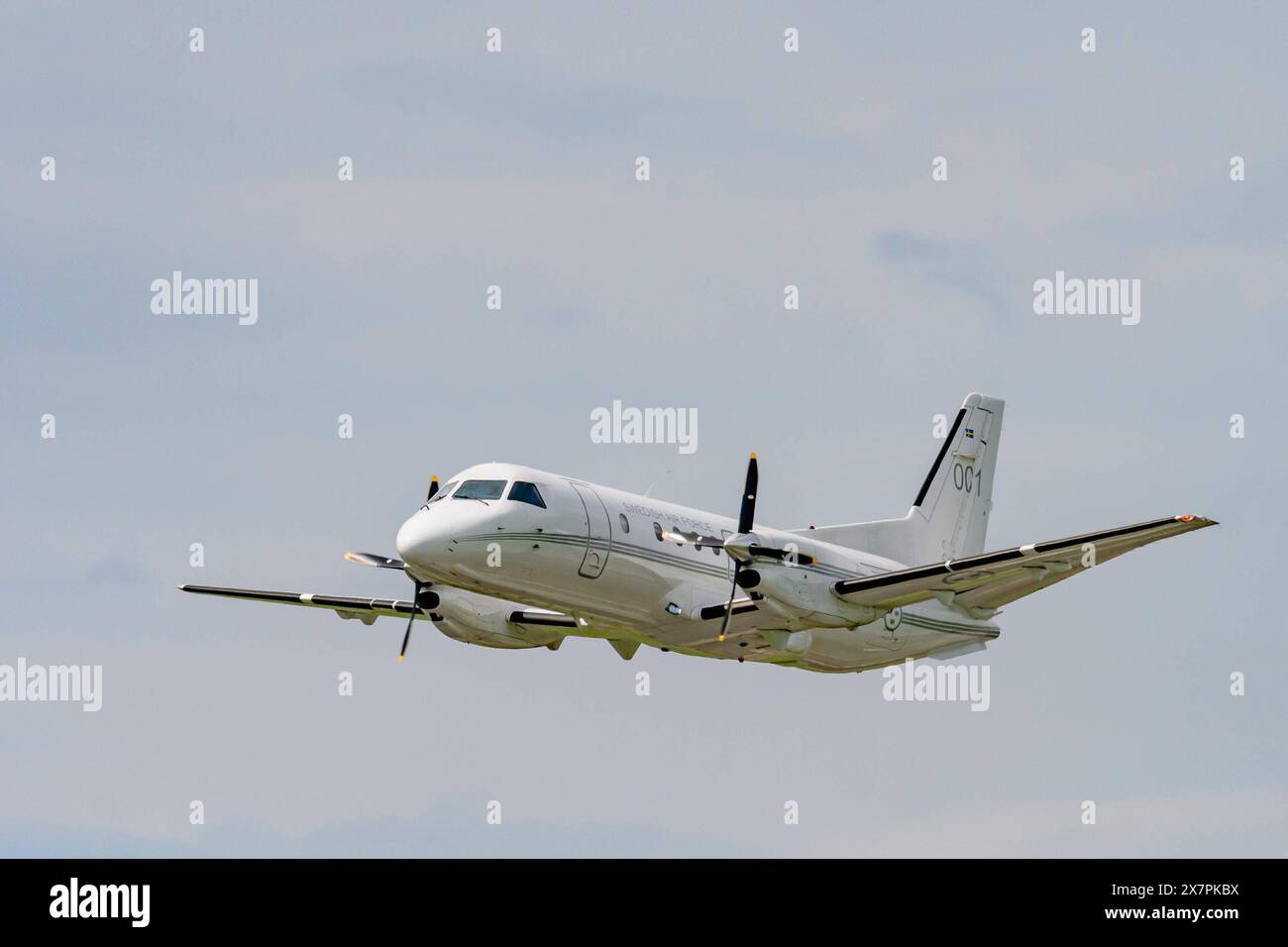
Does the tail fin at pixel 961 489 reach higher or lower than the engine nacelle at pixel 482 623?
higher

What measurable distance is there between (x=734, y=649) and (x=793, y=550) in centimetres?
262

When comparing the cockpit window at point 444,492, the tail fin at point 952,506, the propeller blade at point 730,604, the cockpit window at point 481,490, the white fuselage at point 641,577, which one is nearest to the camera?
the white fuselage at point 641,577

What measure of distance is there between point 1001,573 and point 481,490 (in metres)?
8.58

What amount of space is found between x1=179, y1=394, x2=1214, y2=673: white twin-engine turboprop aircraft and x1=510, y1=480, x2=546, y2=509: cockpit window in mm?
22

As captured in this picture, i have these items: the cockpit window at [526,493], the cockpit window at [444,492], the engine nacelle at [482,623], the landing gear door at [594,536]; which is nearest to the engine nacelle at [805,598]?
the landing gear door at [594,536]

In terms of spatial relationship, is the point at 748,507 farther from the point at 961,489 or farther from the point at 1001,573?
the point at 961,489

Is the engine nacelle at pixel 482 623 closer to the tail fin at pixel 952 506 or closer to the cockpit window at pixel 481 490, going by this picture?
the cockpit window at pixel 481 490

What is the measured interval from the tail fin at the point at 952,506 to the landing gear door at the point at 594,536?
256 inches

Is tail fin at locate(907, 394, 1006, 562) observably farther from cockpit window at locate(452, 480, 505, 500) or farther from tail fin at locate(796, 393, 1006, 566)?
cockpit window at locate(452, 480, 505, 500)

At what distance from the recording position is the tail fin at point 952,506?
3503cm

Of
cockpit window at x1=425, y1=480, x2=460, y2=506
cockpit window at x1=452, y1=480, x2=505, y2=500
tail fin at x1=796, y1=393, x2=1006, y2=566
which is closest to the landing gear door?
cockpit window at x1=452, y1=480, x2=505, y2=500
